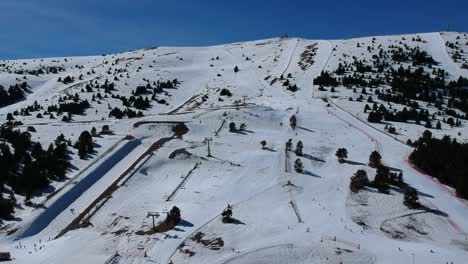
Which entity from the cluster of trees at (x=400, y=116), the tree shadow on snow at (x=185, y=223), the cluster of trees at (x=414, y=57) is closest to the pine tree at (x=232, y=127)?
the cluster of trees at (x=400, y=116)

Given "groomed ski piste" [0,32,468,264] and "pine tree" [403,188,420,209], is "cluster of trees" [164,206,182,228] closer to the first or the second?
"groomed ski piste" [0,32,468,264]

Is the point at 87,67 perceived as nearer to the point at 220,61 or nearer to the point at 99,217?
the point at 220,61

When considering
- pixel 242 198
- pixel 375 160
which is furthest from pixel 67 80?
pixel 375 160

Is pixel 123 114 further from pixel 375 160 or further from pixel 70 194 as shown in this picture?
pixel 375 160

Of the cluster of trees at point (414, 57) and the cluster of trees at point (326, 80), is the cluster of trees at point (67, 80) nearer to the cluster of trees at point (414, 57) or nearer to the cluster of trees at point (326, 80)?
the cluster of trees at point (326, 80)

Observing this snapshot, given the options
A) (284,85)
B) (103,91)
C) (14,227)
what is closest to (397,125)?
(284,85)
